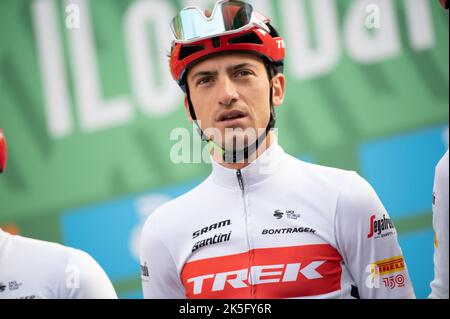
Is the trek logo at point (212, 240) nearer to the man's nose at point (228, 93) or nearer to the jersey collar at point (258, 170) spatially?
the jersey collar at point (258, 170)

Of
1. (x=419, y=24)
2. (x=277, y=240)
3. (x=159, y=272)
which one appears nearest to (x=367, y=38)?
(x=419, y=24)

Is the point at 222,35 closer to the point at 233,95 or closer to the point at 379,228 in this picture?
the point at 233,95

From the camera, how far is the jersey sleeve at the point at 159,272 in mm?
3686

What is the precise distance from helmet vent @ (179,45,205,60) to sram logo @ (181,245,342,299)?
97cm

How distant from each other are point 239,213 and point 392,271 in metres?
0.74

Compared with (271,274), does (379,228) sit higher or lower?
higher

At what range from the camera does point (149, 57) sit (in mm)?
4895

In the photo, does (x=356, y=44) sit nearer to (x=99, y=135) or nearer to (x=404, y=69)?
(x=404, y=69)

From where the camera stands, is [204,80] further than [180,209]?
No

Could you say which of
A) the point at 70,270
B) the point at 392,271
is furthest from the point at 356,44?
the point at 70,270

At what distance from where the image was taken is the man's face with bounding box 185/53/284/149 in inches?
140

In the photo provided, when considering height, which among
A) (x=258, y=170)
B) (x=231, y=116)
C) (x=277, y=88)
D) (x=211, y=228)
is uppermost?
(x=277, y=88)

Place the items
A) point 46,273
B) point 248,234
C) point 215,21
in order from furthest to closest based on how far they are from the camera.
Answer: point 46,273 → point 215,21 → point 248,234

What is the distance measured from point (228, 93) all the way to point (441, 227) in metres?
1.12
